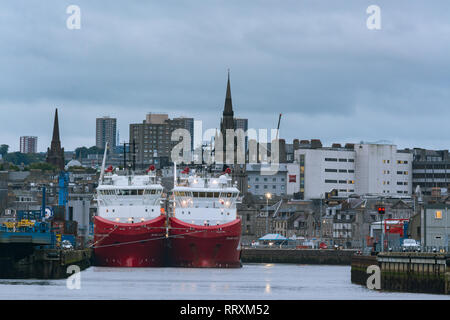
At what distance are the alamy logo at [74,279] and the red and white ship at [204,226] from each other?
11.0 m

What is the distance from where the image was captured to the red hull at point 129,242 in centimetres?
11244

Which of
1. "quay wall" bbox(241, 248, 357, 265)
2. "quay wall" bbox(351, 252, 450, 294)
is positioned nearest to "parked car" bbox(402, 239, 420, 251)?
"quay wall" bbox(351, 252, 450, 294)

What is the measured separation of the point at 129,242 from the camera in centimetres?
11288

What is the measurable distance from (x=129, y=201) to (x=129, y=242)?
5.76 metres

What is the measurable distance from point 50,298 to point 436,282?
24651 mm

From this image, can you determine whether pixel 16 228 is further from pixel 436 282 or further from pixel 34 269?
pixel 436 282

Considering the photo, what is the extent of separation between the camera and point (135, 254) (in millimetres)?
113938

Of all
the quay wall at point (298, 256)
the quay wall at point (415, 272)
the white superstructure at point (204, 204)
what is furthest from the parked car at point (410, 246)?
the quay wall at point (298, 256)

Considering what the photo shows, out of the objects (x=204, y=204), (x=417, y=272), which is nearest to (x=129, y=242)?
(x=204, y=204)

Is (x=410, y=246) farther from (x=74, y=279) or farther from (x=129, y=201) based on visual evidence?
(x=129, y=201)

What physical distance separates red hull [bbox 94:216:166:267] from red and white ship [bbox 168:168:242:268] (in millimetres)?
1462

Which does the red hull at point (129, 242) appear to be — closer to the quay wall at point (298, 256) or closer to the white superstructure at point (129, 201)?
the white superstructure at point (129, 201)
